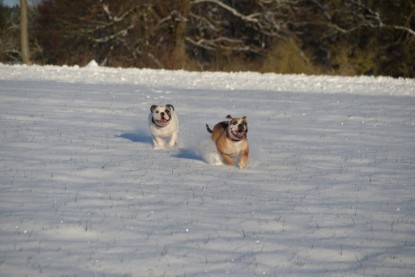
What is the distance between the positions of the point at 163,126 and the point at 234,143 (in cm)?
171

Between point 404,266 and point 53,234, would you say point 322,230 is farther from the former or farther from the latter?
point 53,234

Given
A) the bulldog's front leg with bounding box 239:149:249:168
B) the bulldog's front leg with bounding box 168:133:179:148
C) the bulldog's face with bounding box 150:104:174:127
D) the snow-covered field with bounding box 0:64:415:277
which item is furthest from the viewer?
the bulldog's front leg with bounding box 168:133:179:148

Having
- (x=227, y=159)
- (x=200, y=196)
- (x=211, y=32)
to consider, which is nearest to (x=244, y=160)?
(x=227, y=159)

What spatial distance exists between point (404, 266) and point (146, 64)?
32.1 metres

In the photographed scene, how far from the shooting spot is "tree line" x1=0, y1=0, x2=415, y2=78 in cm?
3828

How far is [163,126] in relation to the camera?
37.1 feet

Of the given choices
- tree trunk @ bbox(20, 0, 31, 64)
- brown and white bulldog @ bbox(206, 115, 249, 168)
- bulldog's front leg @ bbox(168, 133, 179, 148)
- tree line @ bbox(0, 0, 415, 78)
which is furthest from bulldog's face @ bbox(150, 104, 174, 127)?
tree trunk @ bbox(20, 0, 31, 64)

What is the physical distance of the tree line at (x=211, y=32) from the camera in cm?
3828

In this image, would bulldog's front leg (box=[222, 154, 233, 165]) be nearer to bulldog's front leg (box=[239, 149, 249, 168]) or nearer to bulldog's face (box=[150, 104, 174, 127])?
bulldog's front leg (box=[239, 149, 249, 168])

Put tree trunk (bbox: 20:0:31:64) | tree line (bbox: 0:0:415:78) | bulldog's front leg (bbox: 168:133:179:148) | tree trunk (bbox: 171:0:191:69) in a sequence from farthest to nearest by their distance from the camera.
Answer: tree line (bbox: 0:0:415:78), tree trunk (bbox: 171:0:191:69), tree trunk (bbox: 20:0:31:64), bulldog's front leg (bbox: 168:133:179:148)

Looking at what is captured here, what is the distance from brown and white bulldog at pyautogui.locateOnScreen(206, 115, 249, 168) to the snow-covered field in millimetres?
250

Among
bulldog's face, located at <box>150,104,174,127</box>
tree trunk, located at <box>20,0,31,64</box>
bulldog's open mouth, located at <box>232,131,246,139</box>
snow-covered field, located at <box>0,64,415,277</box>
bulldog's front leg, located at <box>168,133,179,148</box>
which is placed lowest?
snow-covered field, located at <box>0,64,415,277</box>

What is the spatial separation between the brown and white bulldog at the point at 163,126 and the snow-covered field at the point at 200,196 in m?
0.26

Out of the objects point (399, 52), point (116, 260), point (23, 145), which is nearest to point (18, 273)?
point (116, 260)
